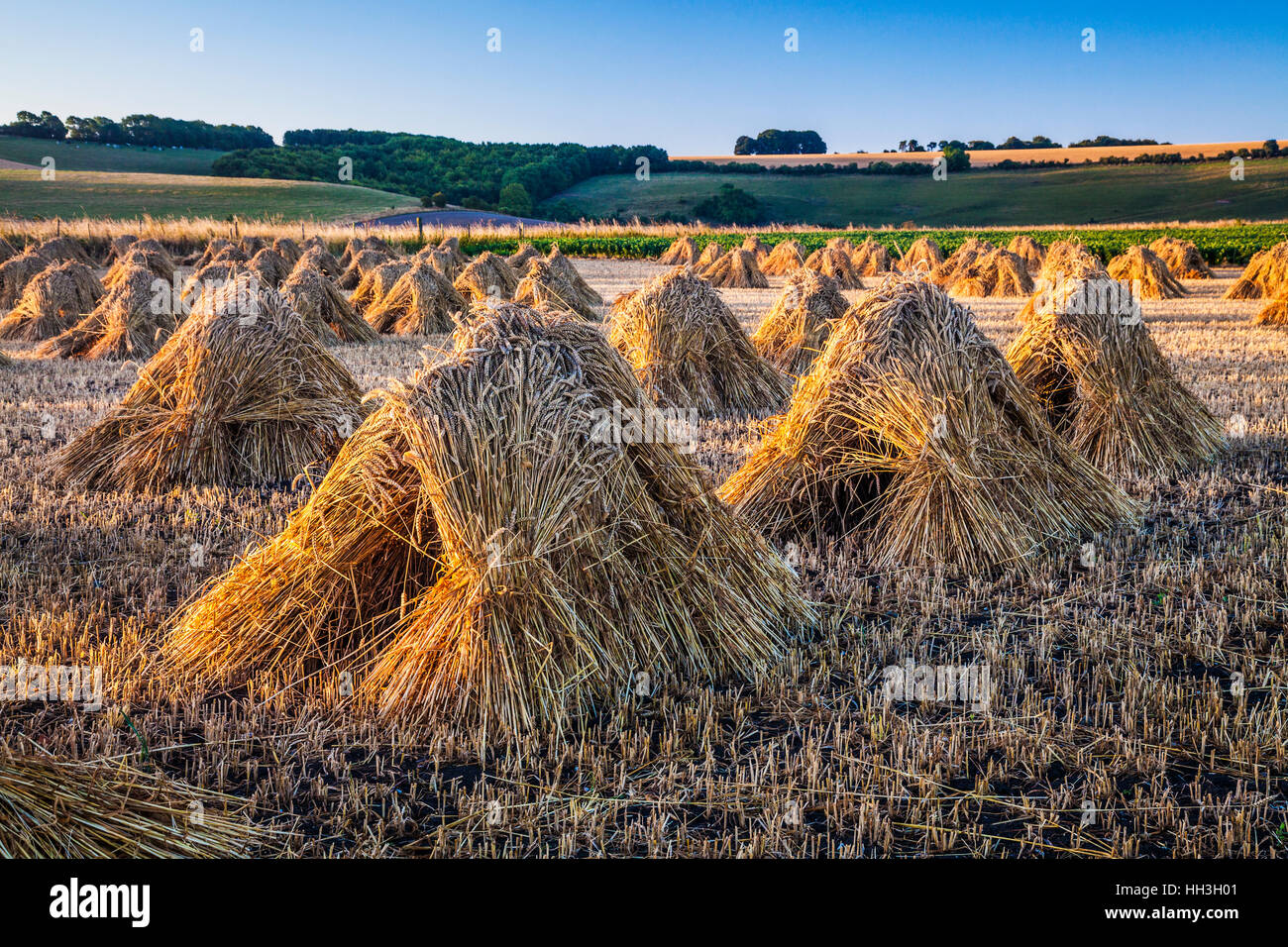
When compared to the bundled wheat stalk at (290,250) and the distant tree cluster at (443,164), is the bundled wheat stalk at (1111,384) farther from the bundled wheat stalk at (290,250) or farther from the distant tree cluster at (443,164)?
the distant tree cluster at (443,164)

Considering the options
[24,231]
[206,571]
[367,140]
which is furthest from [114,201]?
[206,571]

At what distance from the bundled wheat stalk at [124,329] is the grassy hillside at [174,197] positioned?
46.8 meters

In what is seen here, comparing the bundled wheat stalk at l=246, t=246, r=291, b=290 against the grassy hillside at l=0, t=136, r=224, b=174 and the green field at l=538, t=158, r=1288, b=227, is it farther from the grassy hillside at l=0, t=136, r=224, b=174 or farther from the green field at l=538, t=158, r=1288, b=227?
the grassy hillside at l=0, t=136, r=224, b=174

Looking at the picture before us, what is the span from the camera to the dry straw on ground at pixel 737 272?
2939 cm

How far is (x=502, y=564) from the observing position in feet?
11.9

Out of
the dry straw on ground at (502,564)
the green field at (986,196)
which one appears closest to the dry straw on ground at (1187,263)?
the dry straw on ground at (502,564)

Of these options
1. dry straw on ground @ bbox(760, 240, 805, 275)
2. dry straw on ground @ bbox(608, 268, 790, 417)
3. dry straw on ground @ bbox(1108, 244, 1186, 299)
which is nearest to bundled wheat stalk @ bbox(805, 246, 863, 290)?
dry straw on ground @ bbox(760, 240, 805, 275)

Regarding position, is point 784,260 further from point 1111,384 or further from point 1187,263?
point 1111,384

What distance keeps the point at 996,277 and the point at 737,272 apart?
7.57 metres

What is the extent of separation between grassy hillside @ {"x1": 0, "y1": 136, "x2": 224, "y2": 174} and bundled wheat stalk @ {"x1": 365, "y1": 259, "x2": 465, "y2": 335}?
7230 cm

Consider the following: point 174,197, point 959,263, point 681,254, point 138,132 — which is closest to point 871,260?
point 959,263

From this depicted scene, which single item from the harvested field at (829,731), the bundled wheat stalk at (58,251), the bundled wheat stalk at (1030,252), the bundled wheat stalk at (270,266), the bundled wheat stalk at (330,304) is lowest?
the harvested field at (829,731)
